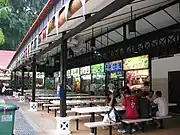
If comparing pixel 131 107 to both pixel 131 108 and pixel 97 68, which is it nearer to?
pixel 131 108

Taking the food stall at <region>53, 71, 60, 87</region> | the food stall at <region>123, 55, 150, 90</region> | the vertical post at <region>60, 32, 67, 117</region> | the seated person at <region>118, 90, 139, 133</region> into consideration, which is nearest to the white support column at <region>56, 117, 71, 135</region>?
the vertical post at <region>60, 32, 67, 117</region>

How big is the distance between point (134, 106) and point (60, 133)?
247 cm

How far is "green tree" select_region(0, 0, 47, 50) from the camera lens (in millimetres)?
45438

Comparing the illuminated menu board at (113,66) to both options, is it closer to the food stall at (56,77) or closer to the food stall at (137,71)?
the food stall at (137,71)

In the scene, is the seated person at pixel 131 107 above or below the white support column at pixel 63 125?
above

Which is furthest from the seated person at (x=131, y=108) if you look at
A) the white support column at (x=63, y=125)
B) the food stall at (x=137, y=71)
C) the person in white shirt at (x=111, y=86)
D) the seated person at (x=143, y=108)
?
the person in white shirt at (x=111, y=86)

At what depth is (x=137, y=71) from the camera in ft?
53.8

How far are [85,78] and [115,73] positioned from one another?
5934 millimetres

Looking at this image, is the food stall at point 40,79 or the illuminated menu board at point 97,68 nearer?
the illuminated menu board at point 97,68

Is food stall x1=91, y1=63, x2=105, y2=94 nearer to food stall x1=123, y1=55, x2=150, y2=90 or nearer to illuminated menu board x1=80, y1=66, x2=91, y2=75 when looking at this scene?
illuminated menu board x1=80, y1=66, x2=91, y2=75

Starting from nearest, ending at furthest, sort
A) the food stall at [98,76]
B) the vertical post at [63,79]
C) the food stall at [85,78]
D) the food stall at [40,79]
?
the vertical post at [63,79] < the food stall at [98,76] < the food stall at [85,78] < the food stall at [40,79]

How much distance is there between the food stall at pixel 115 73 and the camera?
18312 millimetres

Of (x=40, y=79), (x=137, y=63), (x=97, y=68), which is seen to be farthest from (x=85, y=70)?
(x=40, y=79)

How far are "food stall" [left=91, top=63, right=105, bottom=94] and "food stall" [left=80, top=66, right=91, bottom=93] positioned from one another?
717mm
